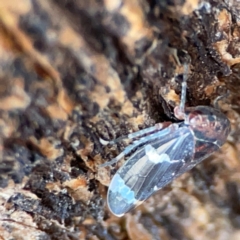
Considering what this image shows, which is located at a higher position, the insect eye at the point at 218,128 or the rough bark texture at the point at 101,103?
the rough bark texture at the point at 101,103

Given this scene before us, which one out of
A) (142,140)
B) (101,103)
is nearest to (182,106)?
(142,140)

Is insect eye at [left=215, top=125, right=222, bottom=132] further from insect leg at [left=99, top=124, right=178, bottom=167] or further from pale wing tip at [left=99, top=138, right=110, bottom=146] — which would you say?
pale wing tip at [left=99, top=138, right=110, bottom=146]

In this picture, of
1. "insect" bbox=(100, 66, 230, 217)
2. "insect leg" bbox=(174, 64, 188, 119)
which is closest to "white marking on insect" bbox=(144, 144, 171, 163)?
"insect" bbox=(100, 66, 230, 217)

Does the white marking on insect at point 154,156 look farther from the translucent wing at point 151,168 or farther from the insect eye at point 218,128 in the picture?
the insect eye at point 218,128

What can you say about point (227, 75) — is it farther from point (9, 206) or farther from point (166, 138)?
point (9, 206)

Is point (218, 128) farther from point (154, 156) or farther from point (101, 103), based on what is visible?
point (101, 103)

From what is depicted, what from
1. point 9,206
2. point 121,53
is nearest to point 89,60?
point 121,53

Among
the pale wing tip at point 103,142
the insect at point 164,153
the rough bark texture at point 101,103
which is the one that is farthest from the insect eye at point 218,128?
the pale wing tip at point 103,142
